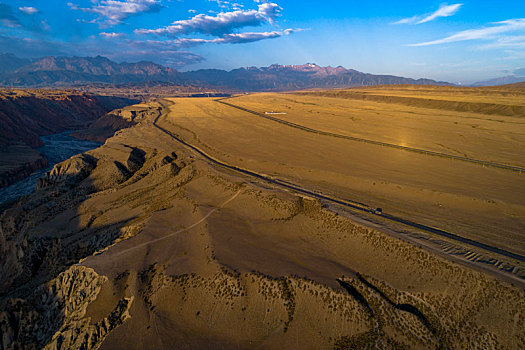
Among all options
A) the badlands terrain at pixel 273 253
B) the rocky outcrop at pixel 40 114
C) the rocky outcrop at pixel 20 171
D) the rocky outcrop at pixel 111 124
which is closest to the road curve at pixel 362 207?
the badlands terrain at pixel 273 253

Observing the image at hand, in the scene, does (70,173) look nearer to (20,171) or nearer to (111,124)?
(20,171)

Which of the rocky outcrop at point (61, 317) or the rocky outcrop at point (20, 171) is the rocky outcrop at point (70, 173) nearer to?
the rocky outcrop at point (20, 171)

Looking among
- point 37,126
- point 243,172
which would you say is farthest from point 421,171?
point 37,126

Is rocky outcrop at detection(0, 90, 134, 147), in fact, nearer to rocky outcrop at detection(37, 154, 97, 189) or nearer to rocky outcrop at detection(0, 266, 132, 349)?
rocky outcrop at detection(37, 154, 97, 189)

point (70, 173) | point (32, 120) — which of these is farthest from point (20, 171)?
point (32, 120)

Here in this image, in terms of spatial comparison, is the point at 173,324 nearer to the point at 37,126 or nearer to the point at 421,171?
the point at 421,171

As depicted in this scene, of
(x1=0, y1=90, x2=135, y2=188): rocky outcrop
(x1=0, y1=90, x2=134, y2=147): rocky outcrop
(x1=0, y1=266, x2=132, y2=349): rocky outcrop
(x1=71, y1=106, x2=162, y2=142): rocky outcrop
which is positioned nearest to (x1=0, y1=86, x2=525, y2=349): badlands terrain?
(x1=0, y1=266, x2=132, y2=349): rocky outcrop
